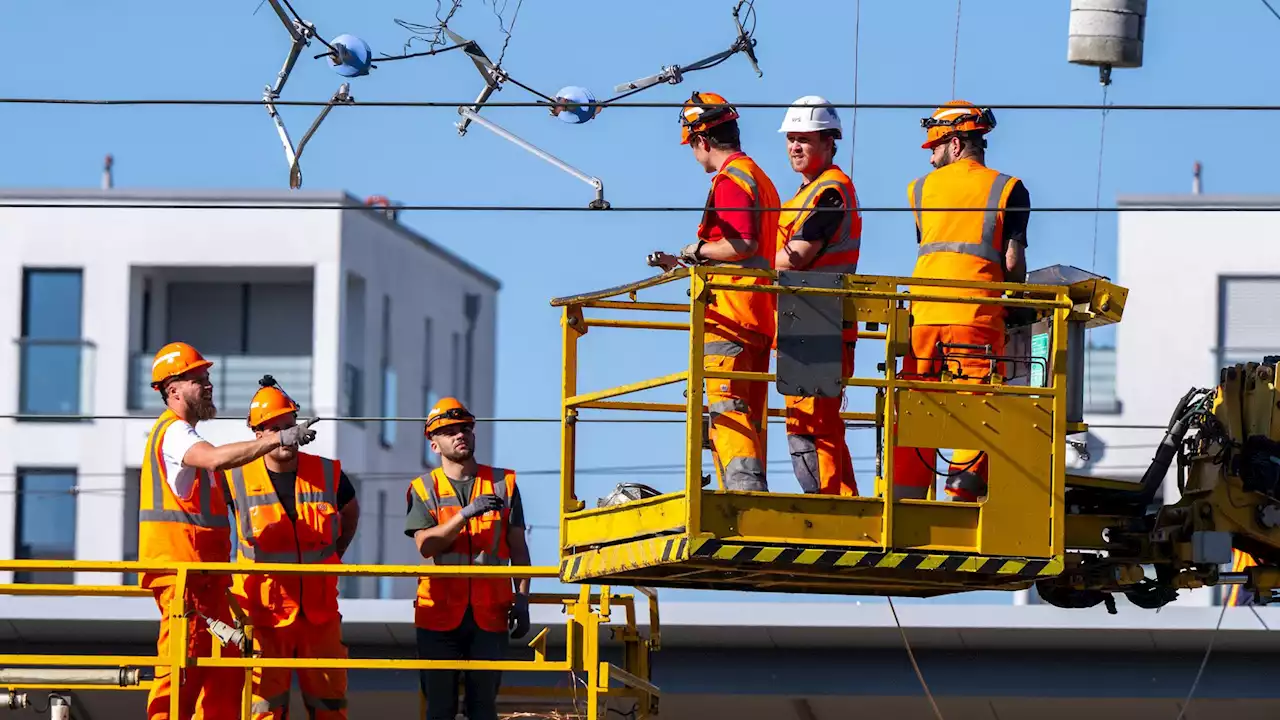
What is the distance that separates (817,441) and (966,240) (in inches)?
52.6

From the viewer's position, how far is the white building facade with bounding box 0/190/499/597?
44.2 m

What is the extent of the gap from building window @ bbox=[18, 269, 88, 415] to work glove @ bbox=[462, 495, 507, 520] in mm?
32971

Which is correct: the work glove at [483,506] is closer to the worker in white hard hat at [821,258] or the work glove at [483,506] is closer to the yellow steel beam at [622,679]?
the yellow steel beam at [622,679]

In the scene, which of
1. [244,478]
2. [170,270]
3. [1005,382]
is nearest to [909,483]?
[1005,382]

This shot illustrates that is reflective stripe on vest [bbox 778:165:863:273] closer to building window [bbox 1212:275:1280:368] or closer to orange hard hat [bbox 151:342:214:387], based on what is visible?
orange hard hat [bbox 151:342:214:387]

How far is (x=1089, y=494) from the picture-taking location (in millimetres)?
13273

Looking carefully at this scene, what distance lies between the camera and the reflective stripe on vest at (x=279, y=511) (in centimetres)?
1405

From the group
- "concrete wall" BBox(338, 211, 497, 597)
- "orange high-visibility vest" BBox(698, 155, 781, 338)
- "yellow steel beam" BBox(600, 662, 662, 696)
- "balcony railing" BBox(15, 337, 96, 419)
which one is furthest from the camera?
"concrete wall" BBox(338, 211, 497, 597)

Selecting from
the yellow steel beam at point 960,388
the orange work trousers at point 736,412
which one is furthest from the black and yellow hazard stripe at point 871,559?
the yellow steel beam at point 960,388

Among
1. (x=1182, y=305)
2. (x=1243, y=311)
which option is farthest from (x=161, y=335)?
(x=1243, y=311)

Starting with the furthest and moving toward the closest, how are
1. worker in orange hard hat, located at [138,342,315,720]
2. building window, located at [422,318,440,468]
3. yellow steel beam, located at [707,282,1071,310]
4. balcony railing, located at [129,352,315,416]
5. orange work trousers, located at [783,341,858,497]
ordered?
building window, located at [422,318,440,468] → balcony railing, located at [129,352,315,416] → worker in orange hard hat, located at [138,342,315,720] → orange work trousers, located at [783,341,858,497] → yellow steel beam, located at [707,282,1071,310]

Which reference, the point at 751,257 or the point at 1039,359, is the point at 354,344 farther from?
the point at 1039,359

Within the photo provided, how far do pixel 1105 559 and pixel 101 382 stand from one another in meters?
35.3

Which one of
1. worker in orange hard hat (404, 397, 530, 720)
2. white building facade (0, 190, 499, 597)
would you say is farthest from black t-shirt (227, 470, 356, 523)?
white building facade (0, 190, 499, 597)
